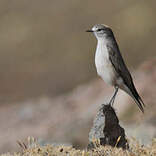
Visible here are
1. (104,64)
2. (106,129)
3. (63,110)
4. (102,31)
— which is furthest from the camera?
(63,110)

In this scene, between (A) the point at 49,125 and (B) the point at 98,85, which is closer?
(A) the point at 49,125

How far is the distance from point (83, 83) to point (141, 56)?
104 inches

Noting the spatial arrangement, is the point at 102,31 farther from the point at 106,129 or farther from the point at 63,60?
the point at 63,60

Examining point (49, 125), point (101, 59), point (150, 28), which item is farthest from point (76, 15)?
point (101, 59)

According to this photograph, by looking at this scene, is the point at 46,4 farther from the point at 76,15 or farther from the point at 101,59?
the point at 101,59

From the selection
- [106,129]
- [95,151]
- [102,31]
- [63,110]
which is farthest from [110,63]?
[63,110]

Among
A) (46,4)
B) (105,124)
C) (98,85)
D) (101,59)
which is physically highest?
(46,4)

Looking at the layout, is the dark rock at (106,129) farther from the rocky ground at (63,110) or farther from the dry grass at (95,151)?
the rocky ground at (63,110)

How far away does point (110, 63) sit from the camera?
10188 mm

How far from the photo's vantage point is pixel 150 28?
25312mm

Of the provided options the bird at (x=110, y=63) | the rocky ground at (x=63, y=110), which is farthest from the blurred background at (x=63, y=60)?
the bird at (x=110, y=63)

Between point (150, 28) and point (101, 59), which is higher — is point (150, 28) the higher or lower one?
the higher one

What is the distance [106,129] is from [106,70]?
124 cm

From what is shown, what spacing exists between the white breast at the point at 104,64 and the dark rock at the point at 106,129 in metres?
0.85
